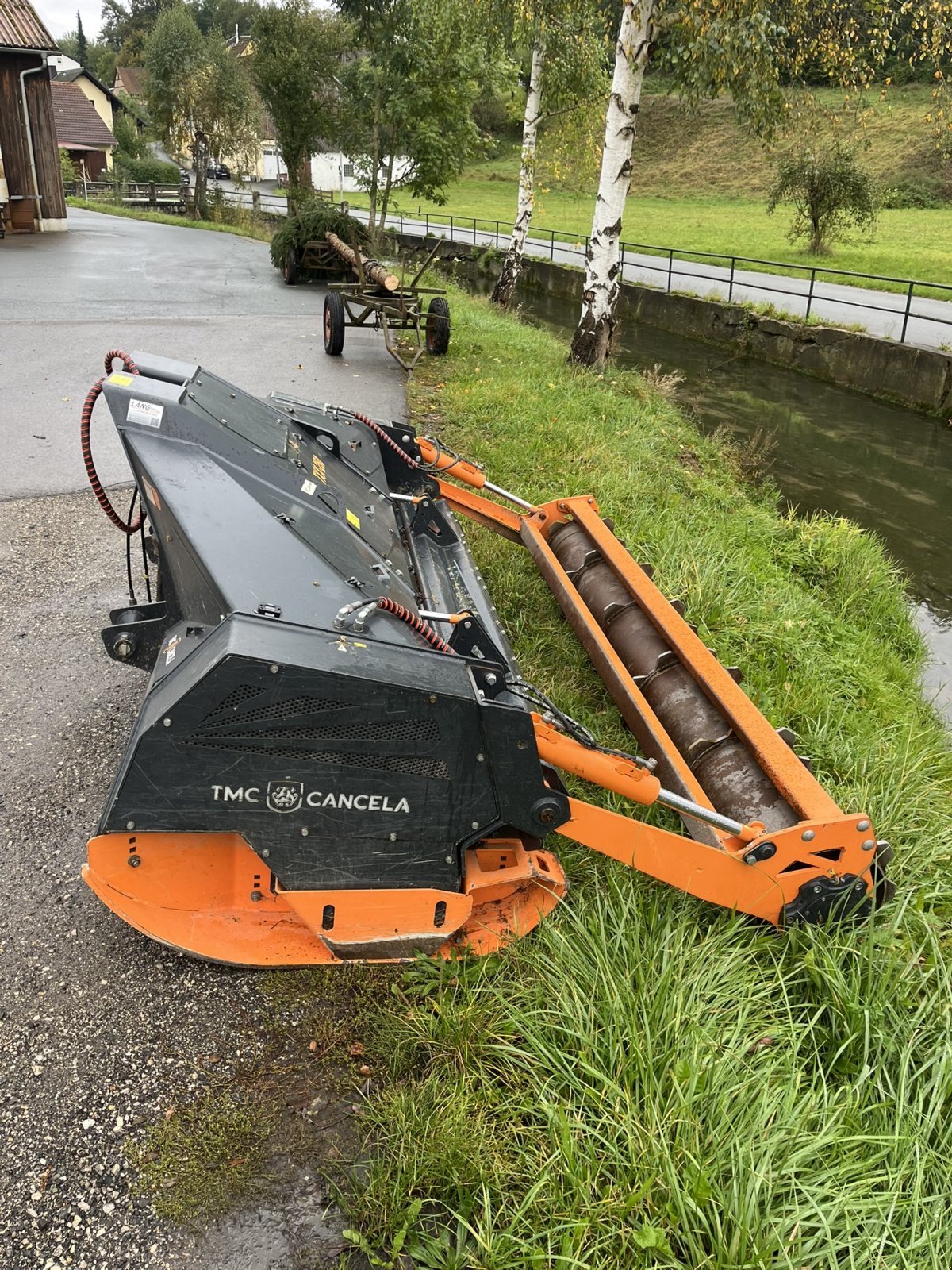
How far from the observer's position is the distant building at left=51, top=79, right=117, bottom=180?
181 feet

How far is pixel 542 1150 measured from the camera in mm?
2461

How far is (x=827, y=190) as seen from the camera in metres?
23.3

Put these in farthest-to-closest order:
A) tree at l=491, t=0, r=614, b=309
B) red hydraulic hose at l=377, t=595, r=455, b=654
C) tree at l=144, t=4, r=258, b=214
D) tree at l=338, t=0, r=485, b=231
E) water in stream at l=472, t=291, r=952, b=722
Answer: tree at l=144, t=4, r=258, b=214, tree at l=338, t=0, r=485, b=231, tree at l=491, t=0, r=614, b=309, water in stream at l=472, t=291, r=952, b=722, red hydraulic hose at l=377, t=595, r=455, b=654

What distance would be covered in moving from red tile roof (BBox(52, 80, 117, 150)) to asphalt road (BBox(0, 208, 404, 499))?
4185 cm

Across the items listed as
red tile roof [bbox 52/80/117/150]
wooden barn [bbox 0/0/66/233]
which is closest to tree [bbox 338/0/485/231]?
wooden barn [bbox 0/0/66/233]

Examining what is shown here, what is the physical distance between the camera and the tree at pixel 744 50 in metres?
8.60

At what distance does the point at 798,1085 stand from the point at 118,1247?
175 cm

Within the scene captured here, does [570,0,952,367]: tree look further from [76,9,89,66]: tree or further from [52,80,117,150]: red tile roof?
[76,9,89,66]: tree

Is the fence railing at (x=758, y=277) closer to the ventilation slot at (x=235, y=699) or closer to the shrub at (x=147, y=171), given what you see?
the ventilation slot at (x=235, y=699)

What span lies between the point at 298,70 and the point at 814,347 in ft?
50.6

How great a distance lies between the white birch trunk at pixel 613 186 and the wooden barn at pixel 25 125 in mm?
16809

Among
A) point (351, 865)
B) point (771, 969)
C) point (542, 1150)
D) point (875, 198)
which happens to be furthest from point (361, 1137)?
point (875, 198)

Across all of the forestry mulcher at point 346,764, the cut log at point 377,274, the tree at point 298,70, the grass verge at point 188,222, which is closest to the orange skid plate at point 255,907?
the forestry mulcher at point 346,764

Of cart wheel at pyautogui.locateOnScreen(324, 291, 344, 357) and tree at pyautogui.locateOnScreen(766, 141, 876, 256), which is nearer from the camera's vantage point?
cart wheel at pyautogui.locateOnScreen(324, 291, 344, 357)
